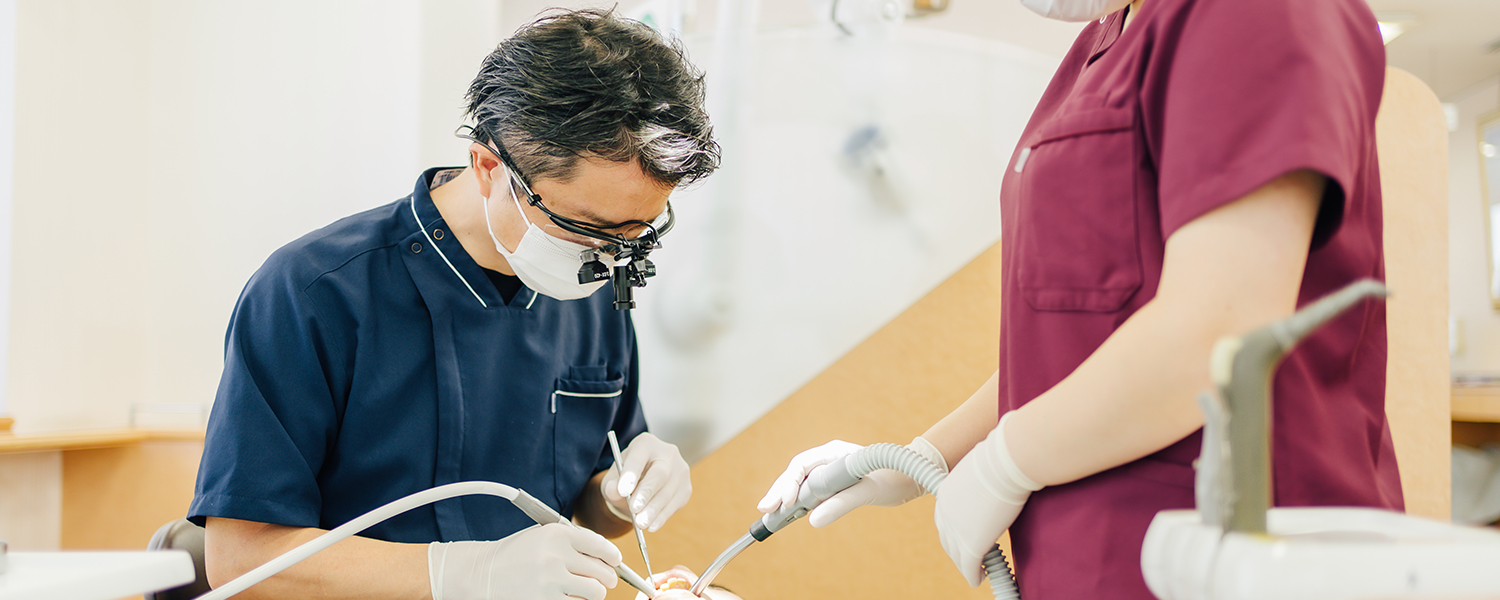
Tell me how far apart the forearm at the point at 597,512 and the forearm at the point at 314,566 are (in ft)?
1.19

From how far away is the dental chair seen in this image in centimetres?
114

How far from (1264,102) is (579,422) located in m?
1.07

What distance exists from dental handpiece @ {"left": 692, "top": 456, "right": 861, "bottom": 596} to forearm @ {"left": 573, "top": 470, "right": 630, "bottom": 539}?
281 millimetres

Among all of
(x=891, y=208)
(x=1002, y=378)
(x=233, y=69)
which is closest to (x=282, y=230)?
(x=233, y=69)

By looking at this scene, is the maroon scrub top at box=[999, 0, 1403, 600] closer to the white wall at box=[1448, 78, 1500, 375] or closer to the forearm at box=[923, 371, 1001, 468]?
the forearm at box=[923, 371, 1001, 468]

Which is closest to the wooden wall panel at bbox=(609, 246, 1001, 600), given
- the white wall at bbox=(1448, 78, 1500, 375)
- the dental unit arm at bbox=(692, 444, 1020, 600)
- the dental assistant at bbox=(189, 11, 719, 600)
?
the dental assistant at bbox=(189, 11, 719, 600)

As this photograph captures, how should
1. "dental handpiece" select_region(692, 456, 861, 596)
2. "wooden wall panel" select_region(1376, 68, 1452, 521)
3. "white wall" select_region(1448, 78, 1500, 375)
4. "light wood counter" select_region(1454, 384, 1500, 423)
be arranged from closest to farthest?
"dental handpiece" select_region(692, 456, 861, 596) → "wooden wall panel" select_region(1376, 68, 1452, 521) → "light wood counter" select_region(1454, 384, 1500, 423) → "white wall" select_region(1448, 78, 1500, 375)

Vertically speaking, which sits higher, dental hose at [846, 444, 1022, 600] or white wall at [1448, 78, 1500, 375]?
dental hose at [846, 444, 1022, 600]

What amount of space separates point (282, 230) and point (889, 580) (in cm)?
144

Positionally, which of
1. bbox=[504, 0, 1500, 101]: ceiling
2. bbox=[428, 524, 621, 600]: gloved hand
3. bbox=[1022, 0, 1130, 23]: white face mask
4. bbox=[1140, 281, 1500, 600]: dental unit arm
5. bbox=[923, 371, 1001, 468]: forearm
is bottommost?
bbox=[428, 524, 621, 600]: gloved hand

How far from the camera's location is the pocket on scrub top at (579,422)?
1.35 m

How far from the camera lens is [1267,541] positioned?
41 cm

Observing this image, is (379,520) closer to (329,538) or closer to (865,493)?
(329,538)

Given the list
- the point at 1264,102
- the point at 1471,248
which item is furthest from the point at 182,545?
the point at 1471,248
